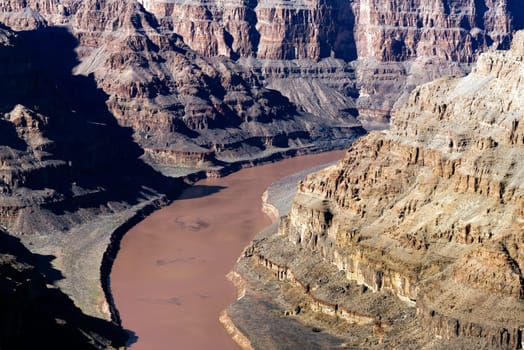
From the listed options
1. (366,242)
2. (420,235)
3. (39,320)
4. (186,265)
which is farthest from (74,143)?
(39,320)

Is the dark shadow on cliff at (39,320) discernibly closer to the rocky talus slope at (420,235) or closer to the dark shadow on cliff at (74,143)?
the rocky talus slope at (420,235)

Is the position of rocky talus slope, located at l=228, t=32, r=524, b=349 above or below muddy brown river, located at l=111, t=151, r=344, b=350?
above

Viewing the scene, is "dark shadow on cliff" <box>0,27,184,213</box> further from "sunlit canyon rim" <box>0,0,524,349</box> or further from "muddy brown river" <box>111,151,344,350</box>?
"muddy brown river" <box>111,151,344,350</box>

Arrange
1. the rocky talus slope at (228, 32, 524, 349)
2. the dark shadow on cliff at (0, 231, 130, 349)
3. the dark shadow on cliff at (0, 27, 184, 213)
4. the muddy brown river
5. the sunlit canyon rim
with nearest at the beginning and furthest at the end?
the dark shadow on cliff at (0, 231, 130, 349), the sunlit canyon rim, the rocky talus slope at (228, 32, 524, 349), the muddy brown river, the dark shadow on cliff at (0, 27, 184, 213)

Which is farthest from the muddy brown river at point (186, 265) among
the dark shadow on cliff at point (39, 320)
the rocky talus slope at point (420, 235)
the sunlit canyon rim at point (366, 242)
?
the dark shadow on cliff at point (39, 320)

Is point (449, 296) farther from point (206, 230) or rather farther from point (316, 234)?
point (206, 230)

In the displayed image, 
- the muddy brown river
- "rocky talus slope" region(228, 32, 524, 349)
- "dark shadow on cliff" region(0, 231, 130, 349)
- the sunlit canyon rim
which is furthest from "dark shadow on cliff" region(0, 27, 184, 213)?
"dark shadow on cliff" region(0, 231, 130, 349)

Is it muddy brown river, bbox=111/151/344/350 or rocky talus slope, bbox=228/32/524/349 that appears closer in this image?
rocky talus slope, bbox=228/32/524/349
